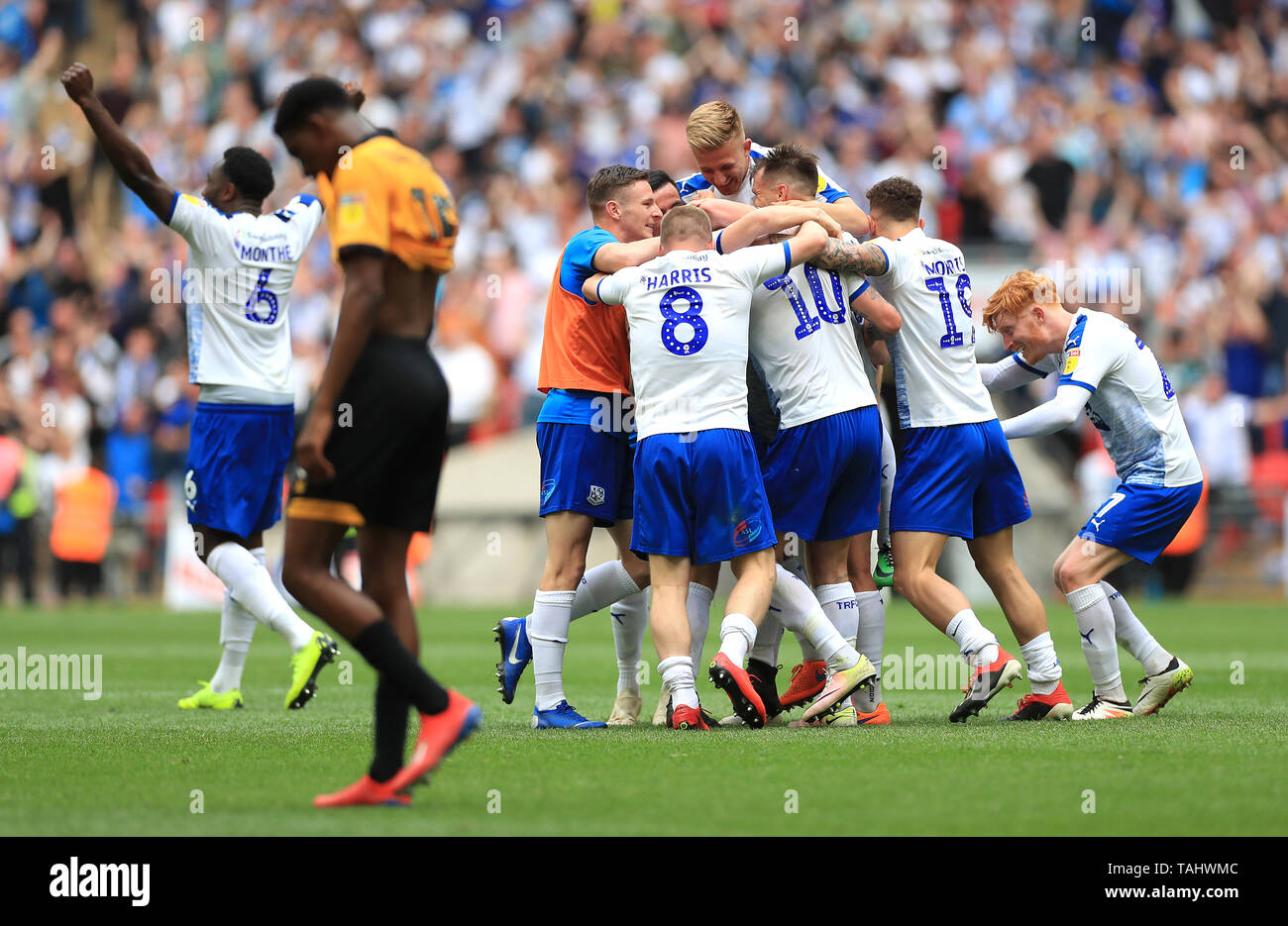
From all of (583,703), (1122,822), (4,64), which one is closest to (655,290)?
(583,703)

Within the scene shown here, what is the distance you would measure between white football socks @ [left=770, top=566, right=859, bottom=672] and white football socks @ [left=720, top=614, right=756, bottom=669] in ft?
1.28

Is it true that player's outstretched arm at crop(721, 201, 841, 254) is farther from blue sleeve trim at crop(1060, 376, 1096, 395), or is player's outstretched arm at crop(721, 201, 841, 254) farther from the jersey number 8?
blue sleeve trim at crop(1060, 376, 1096, 395)

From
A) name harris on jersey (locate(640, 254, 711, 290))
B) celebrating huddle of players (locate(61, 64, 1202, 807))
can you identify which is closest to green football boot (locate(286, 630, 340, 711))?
celebrating huddle of players (locate(61, 64, 1202, 807))

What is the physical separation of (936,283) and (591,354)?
Result: 168 centimetres

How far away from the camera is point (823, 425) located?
26.5 ft

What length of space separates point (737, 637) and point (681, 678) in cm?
37

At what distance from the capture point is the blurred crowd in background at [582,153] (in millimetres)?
20688

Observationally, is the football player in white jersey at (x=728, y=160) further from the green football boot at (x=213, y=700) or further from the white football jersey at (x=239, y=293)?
the green football boot at (x=213, y=700)

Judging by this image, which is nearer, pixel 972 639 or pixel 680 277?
pixel 680 277

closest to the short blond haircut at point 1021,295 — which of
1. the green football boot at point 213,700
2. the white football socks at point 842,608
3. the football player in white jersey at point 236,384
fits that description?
the white football socks at point 842,608

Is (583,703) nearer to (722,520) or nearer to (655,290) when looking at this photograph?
(722,520)

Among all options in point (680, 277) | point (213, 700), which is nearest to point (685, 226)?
point (680, 277)

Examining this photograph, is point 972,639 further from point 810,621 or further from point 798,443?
point 798,443

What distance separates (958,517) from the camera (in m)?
8.15
